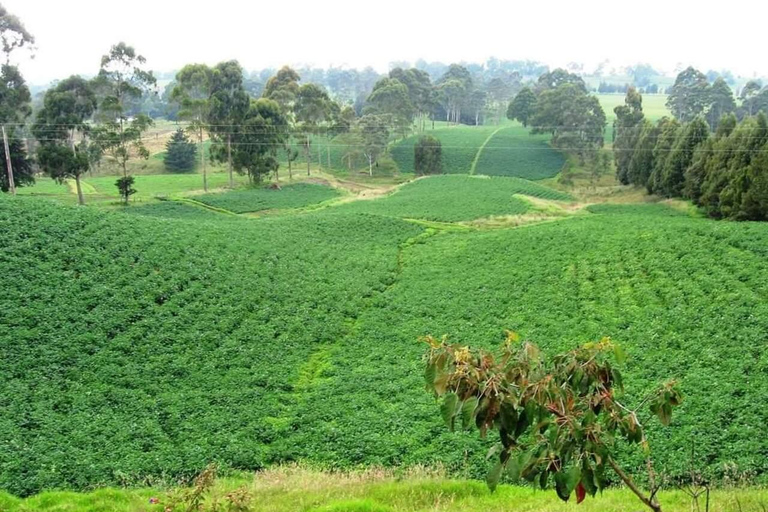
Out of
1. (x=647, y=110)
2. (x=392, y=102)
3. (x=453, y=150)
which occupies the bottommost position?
(x=453, y=150)

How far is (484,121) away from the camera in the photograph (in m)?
120

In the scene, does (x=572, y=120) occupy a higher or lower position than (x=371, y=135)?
higher

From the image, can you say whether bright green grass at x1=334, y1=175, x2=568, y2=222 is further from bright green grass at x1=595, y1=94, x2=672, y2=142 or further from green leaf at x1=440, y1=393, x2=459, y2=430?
bright green grass at x1=595, y1=94, x2=672, y2=142

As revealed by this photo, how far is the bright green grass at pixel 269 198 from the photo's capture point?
48.1m

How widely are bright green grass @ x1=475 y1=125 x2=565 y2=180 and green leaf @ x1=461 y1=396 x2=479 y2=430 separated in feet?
231

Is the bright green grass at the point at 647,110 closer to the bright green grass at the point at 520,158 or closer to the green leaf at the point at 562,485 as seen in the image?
the bright green grass at the point at 520,158

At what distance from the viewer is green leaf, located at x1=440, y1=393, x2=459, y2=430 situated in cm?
400

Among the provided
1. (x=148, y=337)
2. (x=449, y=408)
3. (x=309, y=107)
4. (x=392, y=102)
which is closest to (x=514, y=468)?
(x=449, y=408)

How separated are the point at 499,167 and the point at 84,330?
6430 cm

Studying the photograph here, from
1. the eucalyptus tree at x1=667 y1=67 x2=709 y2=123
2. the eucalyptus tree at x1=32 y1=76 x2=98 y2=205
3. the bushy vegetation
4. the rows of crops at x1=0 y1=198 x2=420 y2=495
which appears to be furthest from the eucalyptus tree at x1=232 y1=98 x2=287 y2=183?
the eucalyptus tree at x1=667 y1=67 x2=709 y2=123

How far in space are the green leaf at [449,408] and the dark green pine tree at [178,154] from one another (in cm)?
7504

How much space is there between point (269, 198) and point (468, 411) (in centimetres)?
4925

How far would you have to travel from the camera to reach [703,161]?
42.2 meters

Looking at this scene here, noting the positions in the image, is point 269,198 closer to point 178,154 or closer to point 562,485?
point 178,154
